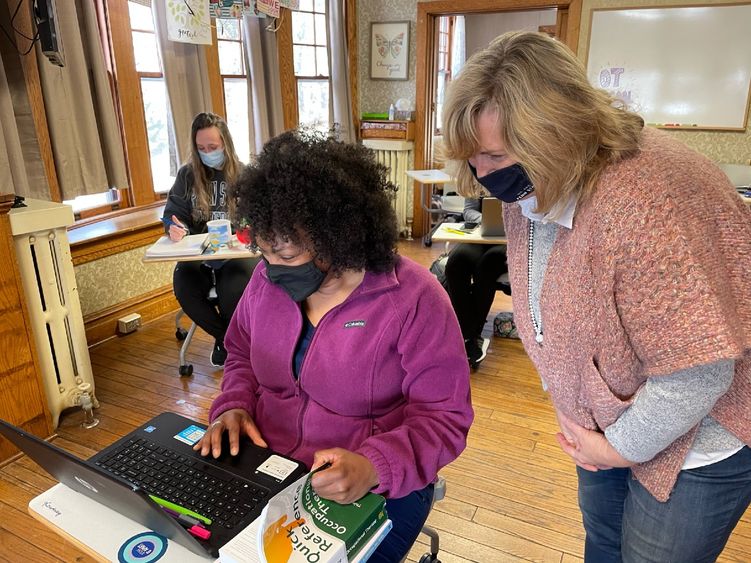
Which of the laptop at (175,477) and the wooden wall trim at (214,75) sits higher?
the wooden wall trim at (214,75)

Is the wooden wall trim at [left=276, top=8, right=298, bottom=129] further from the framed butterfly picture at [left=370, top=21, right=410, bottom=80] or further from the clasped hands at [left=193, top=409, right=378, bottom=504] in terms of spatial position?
the clasped hands at [left=193, top=409, right=378, bottom=504]

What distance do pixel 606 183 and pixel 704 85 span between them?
14.5 feet

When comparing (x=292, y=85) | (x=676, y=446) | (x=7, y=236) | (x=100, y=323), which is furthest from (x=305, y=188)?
(x=292, y=85)

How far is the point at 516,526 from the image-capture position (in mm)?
1870

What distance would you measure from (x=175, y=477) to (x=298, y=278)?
0.43 metres

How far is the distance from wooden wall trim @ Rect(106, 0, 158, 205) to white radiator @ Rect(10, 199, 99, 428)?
1234 millimetres

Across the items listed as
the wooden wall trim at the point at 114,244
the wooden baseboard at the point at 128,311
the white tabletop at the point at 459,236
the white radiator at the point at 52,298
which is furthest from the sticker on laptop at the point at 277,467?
the wooden baseboard at the point at 128,311

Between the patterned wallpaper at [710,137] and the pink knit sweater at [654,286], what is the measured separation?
418 centimetres

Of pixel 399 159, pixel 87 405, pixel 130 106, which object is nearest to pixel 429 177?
pixel 399 159

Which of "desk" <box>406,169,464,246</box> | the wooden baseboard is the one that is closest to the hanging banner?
"desk" <box>406,169,464,246</box>

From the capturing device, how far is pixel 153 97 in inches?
142

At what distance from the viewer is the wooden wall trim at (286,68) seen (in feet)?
14.6

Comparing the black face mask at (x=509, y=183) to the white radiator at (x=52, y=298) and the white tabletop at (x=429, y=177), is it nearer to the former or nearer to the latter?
the white radiator at (x=52, y=298)

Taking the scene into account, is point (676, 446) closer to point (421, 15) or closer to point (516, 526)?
point (516, 526)
